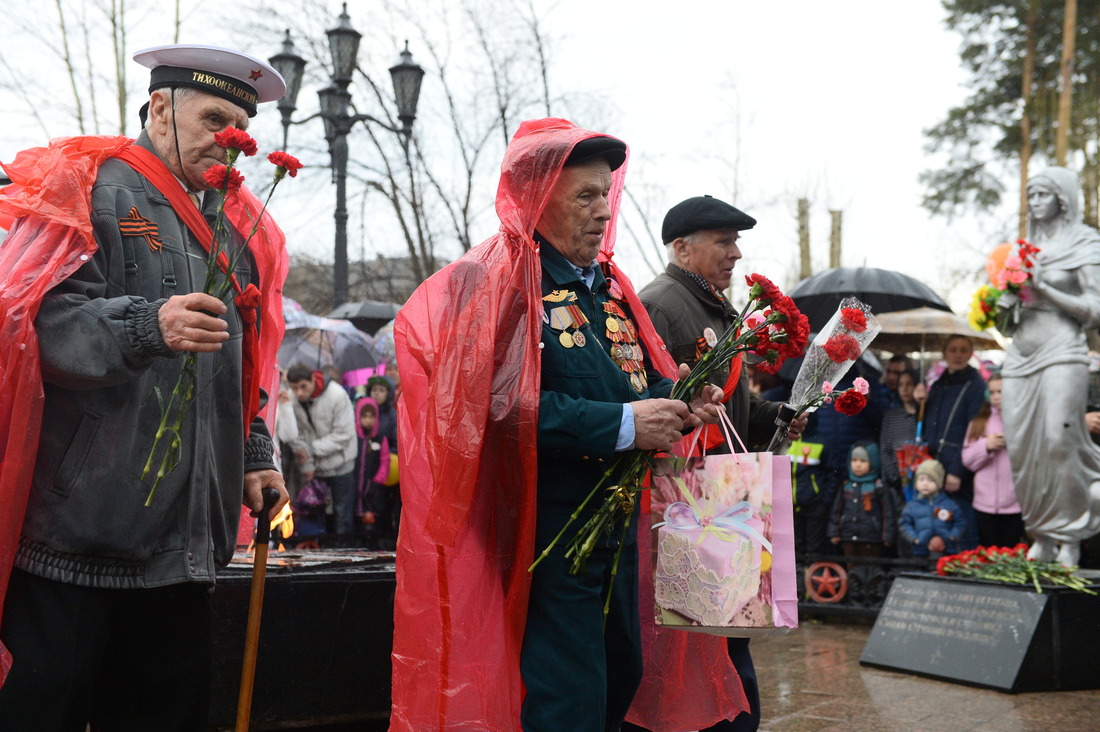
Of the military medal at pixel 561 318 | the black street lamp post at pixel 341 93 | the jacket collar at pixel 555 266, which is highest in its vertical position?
the black street lamp post at pixel 341 93

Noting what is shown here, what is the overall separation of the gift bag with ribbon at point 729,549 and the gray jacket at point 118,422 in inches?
47.5

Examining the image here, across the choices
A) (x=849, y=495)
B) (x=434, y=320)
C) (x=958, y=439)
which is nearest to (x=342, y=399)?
(x=849, y=495)

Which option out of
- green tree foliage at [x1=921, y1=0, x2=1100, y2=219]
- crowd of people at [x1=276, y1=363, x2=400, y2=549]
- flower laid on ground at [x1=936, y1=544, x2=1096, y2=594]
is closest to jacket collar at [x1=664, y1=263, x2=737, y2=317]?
flower laid on ground at [x1=936, y1=544, x2=1096, y2=594]

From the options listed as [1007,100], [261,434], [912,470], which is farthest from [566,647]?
[1007,100]

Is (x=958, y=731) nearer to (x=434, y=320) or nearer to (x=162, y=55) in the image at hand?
(x=434, y=320)

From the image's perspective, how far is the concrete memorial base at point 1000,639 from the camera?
578cm

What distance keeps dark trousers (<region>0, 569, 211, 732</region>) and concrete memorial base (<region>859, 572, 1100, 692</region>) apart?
14.6 ft

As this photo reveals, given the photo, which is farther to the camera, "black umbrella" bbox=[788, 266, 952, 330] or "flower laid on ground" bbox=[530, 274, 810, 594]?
"black umbrella" bbox=[788, 266, 952, 330]

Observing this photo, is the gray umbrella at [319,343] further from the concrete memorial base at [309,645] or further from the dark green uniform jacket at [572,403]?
the dark green uniform jacket at [572,403]

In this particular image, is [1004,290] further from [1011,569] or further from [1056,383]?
[1011,569]

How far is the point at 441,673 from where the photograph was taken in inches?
113

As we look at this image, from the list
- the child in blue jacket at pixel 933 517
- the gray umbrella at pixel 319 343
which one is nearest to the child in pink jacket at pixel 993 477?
the child in blue jacket at pixel 933 517

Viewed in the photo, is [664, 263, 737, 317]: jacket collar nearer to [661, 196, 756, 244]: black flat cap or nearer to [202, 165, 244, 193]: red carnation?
[661, 196, 756, 244]: black flat cap

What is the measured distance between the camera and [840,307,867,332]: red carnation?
10.4ft
